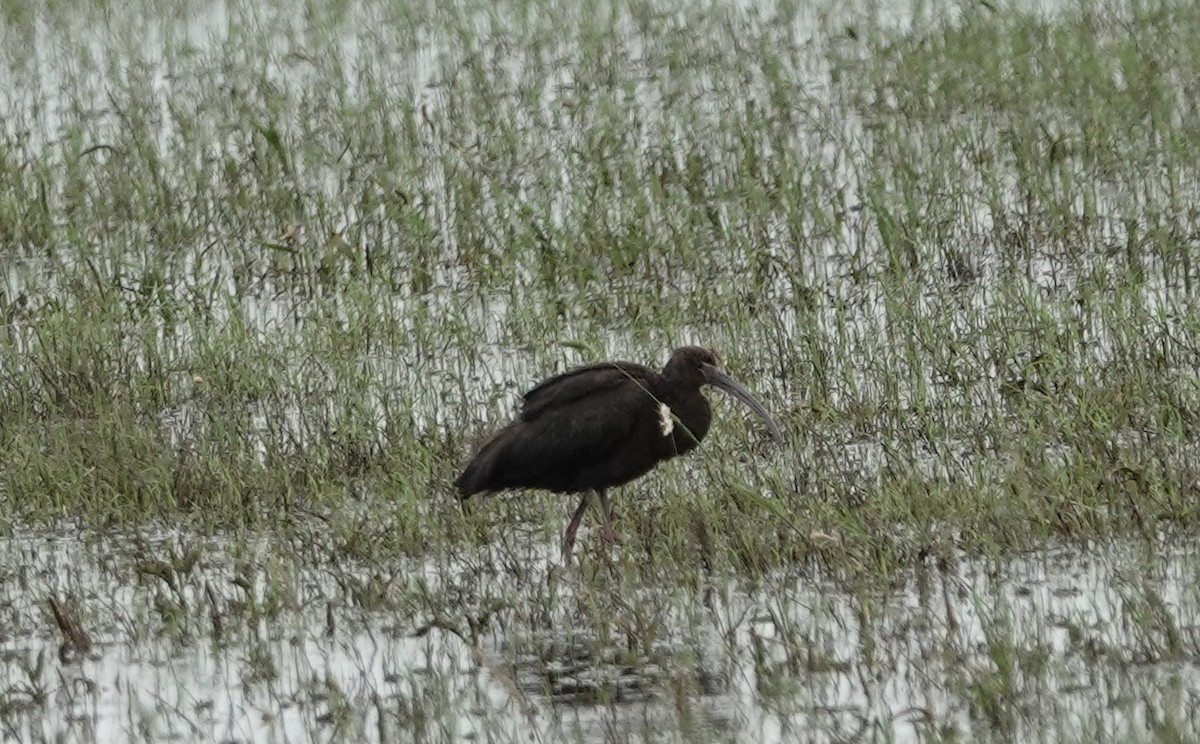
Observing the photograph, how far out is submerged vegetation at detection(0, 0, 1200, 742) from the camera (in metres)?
5.49

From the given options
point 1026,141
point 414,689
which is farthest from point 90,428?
point 1026,141

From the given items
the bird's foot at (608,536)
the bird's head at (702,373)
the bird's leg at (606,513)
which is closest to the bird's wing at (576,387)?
the bird's head at (702,373)

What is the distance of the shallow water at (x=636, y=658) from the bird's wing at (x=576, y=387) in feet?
1.86

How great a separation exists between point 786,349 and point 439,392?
1.22 m

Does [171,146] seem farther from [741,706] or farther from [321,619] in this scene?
[741,706]

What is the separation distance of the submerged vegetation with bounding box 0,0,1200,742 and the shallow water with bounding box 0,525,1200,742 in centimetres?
2

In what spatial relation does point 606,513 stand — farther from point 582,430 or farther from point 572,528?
point 582,430

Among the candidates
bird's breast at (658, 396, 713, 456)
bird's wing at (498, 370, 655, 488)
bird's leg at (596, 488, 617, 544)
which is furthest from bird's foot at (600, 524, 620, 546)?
bird's breast at (658, 396, 713, 456)

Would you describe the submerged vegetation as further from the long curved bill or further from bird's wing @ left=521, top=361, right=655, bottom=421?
bird's wing @ left=521, top=361, right=655, bottom=421

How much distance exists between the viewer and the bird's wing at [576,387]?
6809 millimetres

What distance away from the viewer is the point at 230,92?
1266cm

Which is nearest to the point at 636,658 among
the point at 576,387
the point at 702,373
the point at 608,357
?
the point at 576,387

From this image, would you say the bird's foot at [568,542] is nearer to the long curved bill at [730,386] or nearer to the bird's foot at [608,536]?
the bird's foot at [608,536]

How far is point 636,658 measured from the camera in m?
5.50
